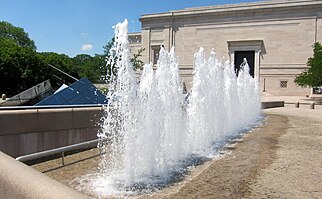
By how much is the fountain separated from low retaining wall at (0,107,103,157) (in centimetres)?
67

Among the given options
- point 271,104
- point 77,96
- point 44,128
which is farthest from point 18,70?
point 44,128

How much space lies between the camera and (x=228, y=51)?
135ft

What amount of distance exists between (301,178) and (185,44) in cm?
4008

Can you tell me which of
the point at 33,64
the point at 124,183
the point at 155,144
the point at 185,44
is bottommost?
the point at 124,183

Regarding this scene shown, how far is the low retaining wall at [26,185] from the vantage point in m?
1.79

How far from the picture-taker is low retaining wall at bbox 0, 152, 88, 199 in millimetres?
1789

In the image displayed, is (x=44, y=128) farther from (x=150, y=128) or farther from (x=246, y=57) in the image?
(x=246, y=57)

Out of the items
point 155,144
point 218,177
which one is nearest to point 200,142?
point 155,144

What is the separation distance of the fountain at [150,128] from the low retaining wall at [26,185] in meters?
2.11

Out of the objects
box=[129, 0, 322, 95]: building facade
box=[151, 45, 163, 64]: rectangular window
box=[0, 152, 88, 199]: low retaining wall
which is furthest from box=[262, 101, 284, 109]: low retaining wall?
box=[151, 45, 163, 64]: rectangular window

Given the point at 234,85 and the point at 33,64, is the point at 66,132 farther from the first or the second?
the point at 33,64

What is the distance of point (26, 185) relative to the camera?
1.99 m

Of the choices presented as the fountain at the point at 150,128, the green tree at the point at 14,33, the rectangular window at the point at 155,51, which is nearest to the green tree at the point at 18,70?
the rectangular window at the point at 155,51

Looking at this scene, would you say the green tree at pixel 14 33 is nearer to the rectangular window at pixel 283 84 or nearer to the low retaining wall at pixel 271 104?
the rectangular window at pixel 283 84
